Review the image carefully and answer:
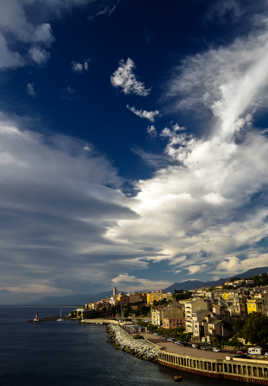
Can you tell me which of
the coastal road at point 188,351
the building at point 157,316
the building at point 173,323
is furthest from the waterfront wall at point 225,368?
the building at point 157,316

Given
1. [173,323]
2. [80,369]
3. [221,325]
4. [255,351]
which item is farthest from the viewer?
[173,323]

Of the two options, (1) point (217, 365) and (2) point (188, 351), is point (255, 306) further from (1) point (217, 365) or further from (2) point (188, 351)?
(1) point (217, 365)

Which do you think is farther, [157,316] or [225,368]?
[157,316]

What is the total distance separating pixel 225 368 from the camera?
49969 millimetres

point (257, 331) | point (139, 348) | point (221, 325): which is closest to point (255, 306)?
point (221, 325)

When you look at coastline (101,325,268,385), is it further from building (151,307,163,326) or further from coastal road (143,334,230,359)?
building (151,307,163,326)

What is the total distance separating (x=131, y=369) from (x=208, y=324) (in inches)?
871

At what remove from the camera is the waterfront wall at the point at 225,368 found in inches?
1854

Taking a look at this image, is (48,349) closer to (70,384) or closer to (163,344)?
(163,344)

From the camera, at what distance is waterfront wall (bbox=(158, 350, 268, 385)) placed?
4709 cm

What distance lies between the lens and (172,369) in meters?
55.5

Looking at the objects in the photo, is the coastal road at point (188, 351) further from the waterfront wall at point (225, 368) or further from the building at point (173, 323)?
the building at point (173, 323)

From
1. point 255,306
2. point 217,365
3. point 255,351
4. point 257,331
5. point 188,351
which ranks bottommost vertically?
point 217,365

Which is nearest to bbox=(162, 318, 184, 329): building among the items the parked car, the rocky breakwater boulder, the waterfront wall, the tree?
the rocky breakwater boulder
